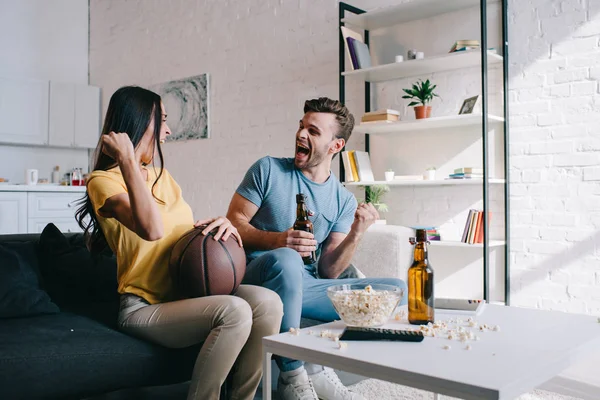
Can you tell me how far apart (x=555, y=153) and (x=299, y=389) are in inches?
92.9

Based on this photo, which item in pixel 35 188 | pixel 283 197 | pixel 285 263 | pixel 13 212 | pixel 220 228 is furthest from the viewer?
pixel 35 188

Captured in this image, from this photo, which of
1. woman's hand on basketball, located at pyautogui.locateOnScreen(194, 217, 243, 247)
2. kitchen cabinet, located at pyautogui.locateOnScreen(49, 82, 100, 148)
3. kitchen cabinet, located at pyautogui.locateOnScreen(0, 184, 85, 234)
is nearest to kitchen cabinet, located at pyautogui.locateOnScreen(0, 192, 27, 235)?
kitchen cabinet, located at pyautogui.locateOnScreen(0, 184, 85, 234)

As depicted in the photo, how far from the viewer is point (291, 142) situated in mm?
4625

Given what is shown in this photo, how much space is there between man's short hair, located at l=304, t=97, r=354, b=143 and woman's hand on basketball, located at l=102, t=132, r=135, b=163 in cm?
100

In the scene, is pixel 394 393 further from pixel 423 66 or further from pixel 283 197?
pixel 423 66

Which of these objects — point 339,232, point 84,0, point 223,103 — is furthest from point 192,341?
point 84,0

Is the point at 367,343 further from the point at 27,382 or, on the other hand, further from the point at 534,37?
the point at 534,37

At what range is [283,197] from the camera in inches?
96.0

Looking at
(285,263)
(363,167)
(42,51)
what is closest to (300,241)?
(285,263)

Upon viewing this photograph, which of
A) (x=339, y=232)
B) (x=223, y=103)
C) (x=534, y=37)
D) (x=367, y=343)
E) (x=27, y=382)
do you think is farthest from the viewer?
(x=223, y=103)

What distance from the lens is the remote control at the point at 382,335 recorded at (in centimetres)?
138

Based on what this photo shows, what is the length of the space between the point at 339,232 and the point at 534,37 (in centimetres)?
191

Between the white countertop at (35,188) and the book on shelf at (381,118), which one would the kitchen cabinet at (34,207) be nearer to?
A: the white countertop at (35,188)

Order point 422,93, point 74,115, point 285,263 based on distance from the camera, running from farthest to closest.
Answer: point 74,115, point 422,93, point 285,263
